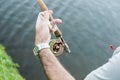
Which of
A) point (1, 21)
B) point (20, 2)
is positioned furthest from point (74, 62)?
point (20, 2)

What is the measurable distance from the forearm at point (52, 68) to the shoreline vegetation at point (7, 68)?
27.9ft

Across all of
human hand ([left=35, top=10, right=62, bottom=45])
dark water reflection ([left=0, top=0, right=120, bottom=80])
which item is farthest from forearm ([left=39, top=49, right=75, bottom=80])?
dark water reflection ([left=0, top=0, right=120, bottom=80])

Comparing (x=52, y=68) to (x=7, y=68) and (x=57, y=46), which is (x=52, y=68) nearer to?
(x=57, y=46)

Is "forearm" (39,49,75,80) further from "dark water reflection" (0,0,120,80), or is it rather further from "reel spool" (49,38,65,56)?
"dark water reflection" (0,0,120,80)

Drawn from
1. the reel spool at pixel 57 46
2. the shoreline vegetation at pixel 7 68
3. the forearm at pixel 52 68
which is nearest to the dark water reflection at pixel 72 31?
the shoreline vegetation at pixel 7 68

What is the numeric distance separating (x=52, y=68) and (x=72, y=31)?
49.8 feet

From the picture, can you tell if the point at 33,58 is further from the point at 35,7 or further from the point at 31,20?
the point at 35,7

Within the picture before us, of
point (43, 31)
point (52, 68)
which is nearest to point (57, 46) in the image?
point (43, 31)

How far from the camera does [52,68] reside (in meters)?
2.98

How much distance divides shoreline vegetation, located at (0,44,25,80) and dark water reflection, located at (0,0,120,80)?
1.12 ft

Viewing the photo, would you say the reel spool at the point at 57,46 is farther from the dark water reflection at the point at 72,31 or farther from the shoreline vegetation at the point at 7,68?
the dark water reflection at the point at 72,31

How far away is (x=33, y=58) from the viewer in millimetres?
15289

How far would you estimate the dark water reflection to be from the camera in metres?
15.3

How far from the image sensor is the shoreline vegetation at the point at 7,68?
1198 centimetres
